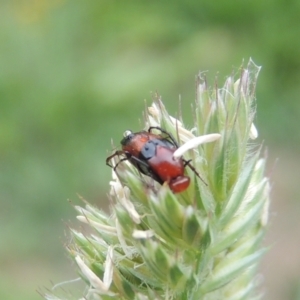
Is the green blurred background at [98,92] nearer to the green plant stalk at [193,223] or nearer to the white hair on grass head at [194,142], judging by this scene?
the green plant stalk at [193,223]

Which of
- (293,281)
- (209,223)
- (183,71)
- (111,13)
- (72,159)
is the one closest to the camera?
(209,223)

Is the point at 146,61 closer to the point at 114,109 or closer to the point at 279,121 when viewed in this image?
the point at 114,109

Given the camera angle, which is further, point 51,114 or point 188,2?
point 188,2

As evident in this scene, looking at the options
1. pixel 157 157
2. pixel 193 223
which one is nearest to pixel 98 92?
pixel 157 157

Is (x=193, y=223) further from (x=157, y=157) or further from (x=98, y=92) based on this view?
(x=98, y=92)

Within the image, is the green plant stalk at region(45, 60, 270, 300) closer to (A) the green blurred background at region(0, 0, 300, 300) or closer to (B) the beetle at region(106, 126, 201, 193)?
(B) the beetle at region(106, 126, 201, 193)

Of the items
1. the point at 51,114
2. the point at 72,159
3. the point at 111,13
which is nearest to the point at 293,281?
the point at 72,159

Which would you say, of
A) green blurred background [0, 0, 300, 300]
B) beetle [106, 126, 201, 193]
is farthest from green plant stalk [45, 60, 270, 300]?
green blurred background [0, 0, 300, 300]
